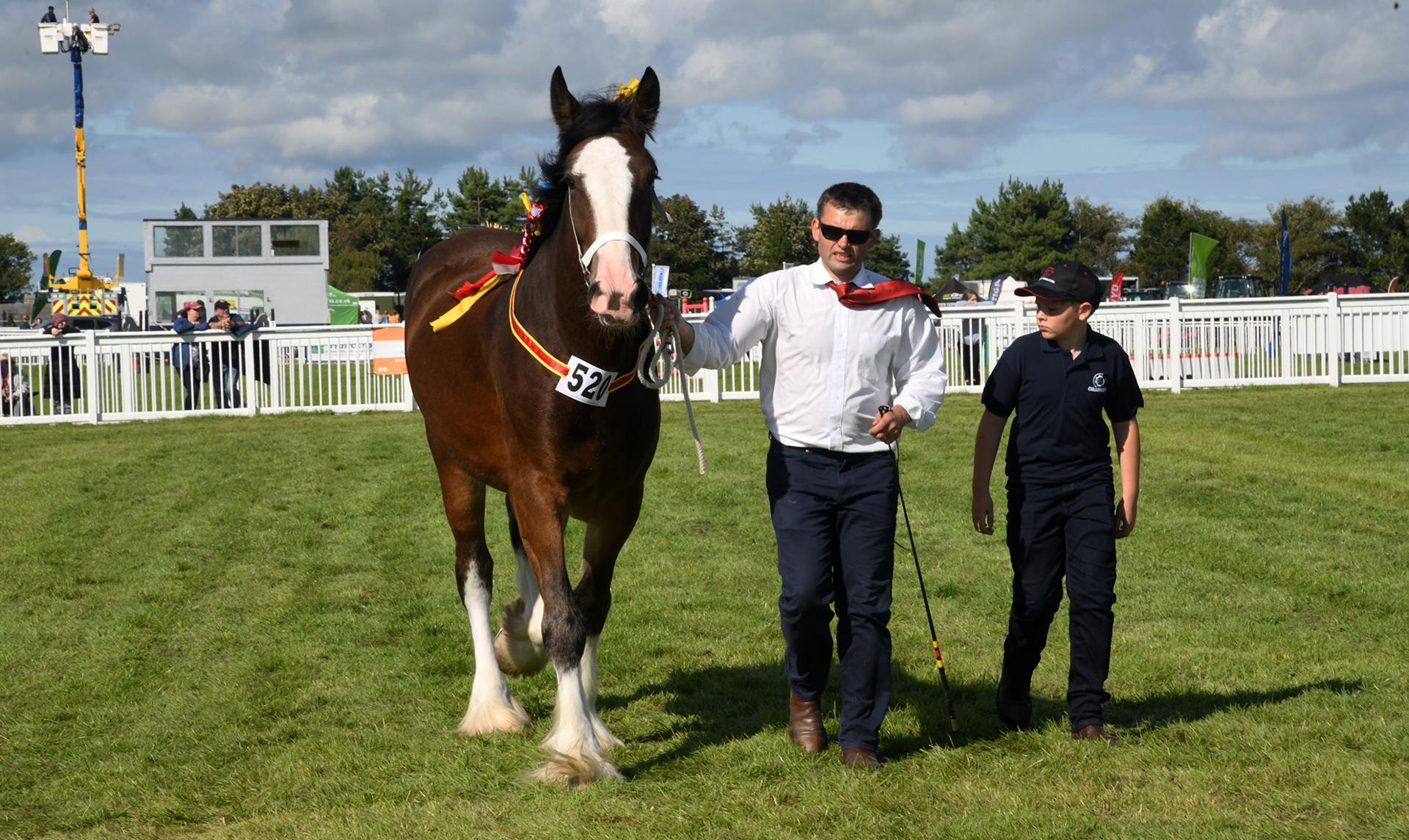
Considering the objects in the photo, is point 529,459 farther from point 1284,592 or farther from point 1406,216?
point 1406,216

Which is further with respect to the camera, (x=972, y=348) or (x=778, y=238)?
(x=778, y=238)

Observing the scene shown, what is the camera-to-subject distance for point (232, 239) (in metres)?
36.8

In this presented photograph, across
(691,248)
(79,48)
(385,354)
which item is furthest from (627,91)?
(691,248)

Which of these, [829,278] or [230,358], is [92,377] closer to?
[230,358]

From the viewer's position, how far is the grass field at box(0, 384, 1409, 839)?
4.18 metres

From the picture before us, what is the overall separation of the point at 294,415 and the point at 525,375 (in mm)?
15270

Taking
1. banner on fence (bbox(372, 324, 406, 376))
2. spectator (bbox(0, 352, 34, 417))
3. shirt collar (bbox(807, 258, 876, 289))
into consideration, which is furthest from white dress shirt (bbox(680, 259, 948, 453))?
spectator (bbox(0, 352, 34, 417))

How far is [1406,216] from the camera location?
68000 millimetres

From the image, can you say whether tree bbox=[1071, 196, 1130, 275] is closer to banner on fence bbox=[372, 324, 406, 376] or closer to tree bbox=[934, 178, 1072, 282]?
tree bbox=[934, 178, 1072, 282]

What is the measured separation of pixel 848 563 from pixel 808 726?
68 cm

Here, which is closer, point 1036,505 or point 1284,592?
point 1036,505

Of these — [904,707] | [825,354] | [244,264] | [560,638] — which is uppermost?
[244,264]

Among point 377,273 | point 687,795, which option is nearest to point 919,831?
point 687,795

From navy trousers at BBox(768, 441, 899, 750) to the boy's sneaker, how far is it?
65 cm
